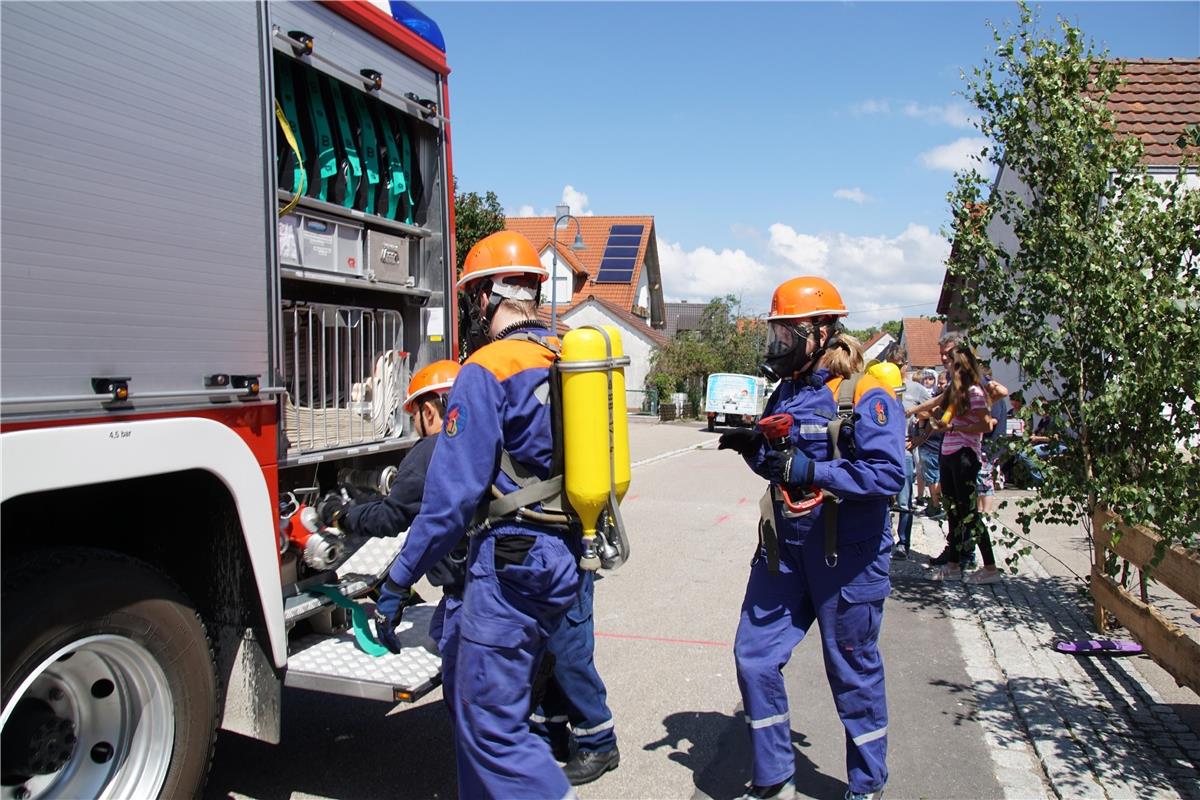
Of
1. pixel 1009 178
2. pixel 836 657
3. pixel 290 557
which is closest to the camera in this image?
pixel 836 657

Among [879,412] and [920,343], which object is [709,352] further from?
[879,412]

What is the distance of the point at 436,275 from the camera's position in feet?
16.0

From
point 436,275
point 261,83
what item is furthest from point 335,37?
point 436,275

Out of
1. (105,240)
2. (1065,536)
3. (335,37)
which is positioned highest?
(335,37)

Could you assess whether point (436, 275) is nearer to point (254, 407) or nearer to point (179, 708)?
point (254, 407)

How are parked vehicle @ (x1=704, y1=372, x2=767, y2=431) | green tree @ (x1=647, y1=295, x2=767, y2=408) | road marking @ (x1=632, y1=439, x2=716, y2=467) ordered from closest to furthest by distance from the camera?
road marking @ (x1=632, y1=439, x2=716, y2=467)
parked vehicle @ (x1=704, y1=372, x2=767, y2=431)
green tree @ (x1=647, y1=295, x2=767, y2=408)

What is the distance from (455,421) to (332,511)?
148 centimetres

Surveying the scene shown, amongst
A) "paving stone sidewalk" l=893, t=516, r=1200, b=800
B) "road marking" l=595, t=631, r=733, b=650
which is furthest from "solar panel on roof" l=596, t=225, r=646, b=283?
"road marking" l=595, t=631, r=733, b=650

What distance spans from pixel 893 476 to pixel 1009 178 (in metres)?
14.9

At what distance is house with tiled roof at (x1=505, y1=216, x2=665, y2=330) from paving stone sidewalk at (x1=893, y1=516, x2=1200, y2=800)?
1461 inches

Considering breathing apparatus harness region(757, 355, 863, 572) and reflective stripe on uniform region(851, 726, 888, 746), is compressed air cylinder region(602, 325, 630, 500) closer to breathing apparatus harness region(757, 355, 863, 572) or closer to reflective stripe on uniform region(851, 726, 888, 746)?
breathing apparatus harness region(757, 355, 863, 572)

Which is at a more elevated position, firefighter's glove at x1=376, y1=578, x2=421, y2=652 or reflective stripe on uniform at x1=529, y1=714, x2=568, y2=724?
firefighter's glove at x1=376, y1=578, x2=421, y2=652

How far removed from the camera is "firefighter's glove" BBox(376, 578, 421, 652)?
121 inches

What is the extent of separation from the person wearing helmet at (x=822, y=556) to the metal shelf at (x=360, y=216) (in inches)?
78.8
